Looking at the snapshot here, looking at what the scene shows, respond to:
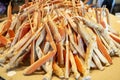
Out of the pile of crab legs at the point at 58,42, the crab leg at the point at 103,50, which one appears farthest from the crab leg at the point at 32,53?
the crab leg at the point at 103,50

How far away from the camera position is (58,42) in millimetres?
1120

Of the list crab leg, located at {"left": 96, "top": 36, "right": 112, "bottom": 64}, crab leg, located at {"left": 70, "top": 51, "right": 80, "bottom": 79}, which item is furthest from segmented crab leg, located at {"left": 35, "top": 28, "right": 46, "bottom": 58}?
crab leg, located at {"left": 96, "top": 36, "right": 112, "bottom": 64}

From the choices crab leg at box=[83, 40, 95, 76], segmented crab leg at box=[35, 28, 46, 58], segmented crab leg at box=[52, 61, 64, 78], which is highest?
segmented crab leg at box=[35, 28, 46, 58]

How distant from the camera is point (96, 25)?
1.20m

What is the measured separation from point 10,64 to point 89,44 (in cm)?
34

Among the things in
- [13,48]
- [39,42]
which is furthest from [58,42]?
[13,48]

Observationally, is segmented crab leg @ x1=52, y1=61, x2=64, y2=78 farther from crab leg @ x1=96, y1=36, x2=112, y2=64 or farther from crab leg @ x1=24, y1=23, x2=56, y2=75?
crab leg @ x1=96, y1=36, x2=112, y2=64

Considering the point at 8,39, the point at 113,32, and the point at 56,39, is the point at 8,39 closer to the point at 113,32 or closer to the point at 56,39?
the point at 56,39

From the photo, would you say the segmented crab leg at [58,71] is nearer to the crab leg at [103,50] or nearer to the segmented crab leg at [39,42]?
the segmented crab leg at [39,42]

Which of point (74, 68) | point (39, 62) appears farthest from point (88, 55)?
point (39, 62)

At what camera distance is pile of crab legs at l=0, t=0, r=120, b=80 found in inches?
42.8

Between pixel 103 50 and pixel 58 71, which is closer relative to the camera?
pixel 58 71

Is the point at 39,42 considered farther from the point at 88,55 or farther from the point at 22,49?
the point at 88,55

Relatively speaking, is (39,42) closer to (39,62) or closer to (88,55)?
(39,62)
